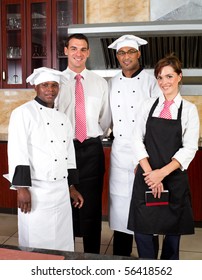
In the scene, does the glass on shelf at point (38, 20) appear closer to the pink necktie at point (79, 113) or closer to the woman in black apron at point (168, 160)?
the pink necktie at point (79, 113)

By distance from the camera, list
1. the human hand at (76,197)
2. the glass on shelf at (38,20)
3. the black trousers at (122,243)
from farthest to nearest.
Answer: the glass on shelf at (38,20) < the black trousers at (122,243) < the human hand at (76,197)

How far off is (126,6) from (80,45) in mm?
1905

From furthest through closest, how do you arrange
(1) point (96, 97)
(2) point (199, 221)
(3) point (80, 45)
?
(2) point (199, 221)
(1) point (96, 97)
(3) point (80, 45)

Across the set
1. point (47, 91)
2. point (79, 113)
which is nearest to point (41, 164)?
point (47, 91)

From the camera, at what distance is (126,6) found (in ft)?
12.8

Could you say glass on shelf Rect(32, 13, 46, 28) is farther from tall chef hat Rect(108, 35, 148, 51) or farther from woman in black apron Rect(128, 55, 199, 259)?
woman in black apron Rect(128, 55, 199, 259)

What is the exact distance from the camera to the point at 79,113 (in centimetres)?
232

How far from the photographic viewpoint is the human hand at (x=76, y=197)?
2148 mm

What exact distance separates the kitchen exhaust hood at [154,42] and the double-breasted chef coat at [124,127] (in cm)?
99

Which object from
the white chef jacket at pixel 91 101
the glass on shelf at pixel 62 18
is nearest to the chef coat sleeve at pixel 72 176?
the white chef jacket at pixel 91 101

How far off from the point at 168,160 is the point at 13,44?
111 inches

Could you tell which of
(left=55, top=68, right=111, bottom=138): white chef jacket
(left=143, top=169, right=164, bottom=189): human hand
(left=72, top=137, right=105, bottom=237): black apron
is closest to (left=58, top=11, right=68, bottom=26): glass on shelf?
(left=55, top=68, right=111, bottom=138): white chef jacket

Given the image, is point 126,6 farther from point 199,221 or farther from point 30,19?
point 199,221
